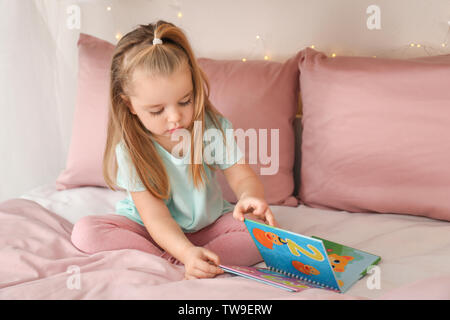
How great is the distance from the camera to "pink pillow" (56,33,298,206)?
140cm

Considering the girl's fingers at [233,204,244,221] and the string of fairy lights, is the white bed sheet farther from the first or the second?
the string of fairy lights

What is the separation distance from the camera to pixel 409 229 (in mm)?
1167

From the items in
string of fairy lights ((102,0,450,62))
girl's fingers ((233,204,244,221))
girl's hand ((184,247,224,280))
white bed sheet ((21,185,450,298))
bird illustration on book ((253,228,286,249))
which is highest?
string of fairy lights ((102,0,450,62))

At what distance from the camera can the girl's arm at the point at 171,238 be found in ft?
3.13

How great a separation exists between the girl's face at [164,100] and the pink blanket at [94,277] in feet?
0.94

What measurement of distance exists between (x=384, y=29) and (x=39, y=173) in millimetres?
1228

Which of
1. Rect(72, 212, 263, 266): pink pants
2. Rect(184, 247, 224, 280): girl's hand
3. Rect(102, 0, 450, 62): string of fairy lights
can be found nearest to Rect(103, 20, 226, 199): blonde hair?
Rect(72, 212, 263, 266): pink pants

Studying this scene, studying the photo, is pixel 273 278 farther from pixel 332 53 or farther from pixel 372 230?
pixel 332 53

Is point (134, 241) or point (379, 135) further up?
point (379, 135)

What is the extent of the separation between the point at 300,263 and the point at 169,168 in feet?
1.42

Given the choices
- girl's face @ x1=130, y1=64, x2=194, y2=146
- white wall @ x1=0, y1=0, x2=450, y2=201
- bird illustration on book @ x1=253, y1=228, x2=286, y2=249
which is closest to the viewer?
bird illustration on book @ x1=253, y1=228, x2=286, y2=249

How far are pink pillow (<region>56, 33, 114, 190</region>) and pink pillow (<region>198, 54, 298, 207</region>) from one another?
1.12ft

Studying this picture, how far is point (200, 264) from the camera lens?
95 centimetres

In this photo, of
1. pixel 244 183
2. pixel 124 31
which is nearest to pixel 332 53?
pixel 244 183
